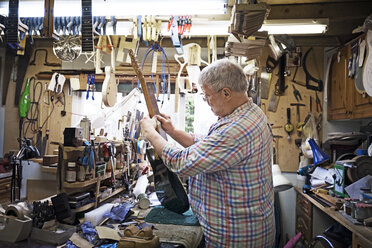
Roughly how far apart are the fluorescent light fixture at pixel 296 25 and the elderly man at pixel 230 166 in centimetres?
161

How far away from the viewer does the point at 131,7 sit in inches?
120

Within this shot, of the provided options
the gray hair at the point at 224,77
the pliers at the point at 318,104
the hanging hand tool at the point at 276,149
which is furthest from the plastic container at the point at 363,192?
the pliers at the point at 318,104

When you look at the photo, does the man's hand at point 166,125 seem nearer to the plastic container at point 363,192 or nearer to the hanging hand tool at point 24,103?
the plastic container at point 363,192

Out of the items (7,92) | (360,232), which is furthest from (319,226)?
(7,92)

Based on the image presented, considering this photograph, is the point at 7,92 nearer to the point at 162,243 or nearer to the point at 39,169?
the point at 39,169

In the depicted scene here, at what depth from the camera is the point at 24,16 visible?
3.08 m

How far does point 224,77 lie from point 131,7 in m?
1.96

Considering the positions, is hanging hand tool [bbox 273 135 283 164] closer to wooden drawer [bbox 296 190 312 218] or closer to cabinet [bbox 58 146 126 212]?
wooden drawer [bbox 296 190 312 218]

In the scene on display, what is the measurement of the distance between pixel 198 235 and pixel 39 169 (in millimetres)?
3173

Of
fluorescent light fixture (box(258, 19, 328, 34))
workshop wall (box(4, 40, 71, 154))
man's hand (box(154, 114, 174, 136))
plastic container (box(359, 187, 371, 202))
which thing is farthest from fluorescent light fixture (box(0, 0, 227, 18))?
plastic container (box(359, 187, 371, 202))

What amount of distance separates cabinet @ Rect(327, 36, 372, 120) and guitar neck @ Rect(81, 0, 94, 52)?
2.62m

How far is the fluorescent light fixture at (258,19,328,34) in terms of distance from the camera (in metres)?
2.84

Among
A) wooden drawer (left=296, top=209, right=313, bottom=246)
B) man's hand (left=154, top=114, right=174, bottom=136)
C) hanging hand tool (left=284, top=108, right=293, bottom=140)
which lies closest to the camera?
man's hand (left=154, top=114, right=174, bottom=136)

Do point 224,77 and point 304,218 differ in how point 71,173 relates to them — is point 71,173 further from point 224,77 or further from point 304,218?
point 304,218
